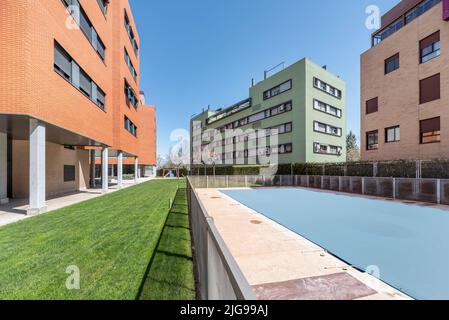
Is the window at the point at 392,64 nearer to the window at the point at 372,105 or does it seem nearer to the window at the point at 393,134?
the window at the point at 372,105

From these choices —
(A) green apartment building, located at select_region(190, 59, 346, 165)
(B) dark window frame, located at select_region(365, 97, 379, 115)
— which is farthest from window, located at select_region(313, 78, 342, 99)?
(B) dark window frame, located at select_region(365, 97, 379, 115)

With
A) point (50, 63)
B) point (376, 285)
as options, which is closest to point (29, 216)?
point (50, 63)

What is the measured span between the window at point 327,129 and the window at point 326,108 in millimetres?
1914

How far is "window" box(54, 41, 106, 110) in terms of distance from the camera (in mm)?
10180

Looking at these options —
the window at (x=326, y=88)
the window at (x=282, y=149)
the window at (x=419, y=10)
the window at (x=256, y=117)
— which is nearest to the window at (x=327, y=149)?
the window at (x=282, y=149)

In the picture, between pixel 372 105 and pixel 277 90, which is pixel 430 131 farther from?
pixel 277 90

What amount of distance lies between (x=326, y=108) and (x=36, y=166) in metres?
31.4

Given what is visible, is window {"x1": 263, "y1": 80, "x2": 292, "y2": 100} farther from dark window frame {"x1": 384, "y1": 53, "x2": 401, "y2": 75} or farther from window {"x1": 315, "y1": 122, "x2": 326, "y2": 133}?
dark window frame {"x1": 384, "y1": 53, "x2": 401, "y2": 75}

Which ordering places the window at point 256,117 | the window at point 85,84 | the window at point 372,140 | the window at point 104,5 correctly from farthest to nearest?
the window at point 256,117 → the window at point 372,140 → the window at point 104,5 → the window at point 85,84

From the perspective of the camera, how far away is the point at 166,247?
527cm

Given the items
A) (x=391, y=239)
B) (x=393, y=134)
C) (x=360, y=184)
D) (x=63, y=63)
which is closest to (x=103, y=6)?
(x=63, y=63)

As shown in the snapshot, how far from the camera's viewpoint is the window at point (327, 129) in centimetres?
2810

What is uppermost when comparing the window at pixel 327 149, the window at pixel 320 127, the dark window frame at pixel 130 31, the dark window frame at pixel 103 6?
the dark window frame at pixel 130 31
